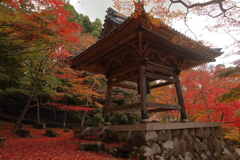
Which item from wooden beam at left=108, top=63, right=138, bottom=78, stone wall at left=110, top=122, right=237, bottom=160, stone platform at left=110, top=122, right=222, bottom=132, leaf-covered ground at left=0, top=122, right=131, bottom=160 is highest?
wooden beam at left=108, top=63, right=138, bottom=78

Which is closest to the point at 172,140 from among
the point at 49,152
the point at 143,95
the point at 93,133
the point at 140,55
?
the point at 143,95

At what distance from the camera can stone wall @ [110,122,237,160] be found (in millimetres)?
4320

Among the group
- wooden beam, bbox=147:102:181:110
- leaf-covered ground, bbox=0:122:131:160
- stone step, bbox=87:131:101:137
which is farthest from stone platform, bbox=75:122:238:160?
leaf-covered ground, bbox=0:122:131:160

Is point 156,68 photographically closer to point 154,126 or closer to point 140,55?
point 140,55

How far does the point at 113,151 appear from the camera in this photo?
4.38 metres

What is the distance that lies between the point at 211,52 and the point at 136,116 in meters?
7.38

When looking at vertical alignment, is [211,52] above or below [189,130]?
above

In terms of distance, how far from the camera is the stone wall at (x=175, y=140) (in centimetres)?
432

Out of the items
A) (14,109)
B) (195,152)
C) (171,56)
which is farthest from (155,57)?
(14,109)

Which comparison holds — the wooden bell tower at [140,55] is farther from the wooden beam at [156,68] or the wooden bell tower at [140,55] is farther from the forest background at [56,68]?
the forest background at [56,68]

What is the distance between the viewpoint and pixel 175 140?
4953 mm

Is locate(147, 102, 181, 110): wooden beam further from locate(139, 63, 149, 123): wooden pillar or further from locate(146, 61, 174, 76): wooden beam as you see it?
locate(146, 61, 174, 76): wooden beam

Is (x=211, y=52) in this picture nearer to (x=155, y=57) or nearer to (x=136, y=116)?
(x=155, y=57)

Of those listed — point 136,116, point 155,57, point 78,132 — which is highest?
point 155,57
